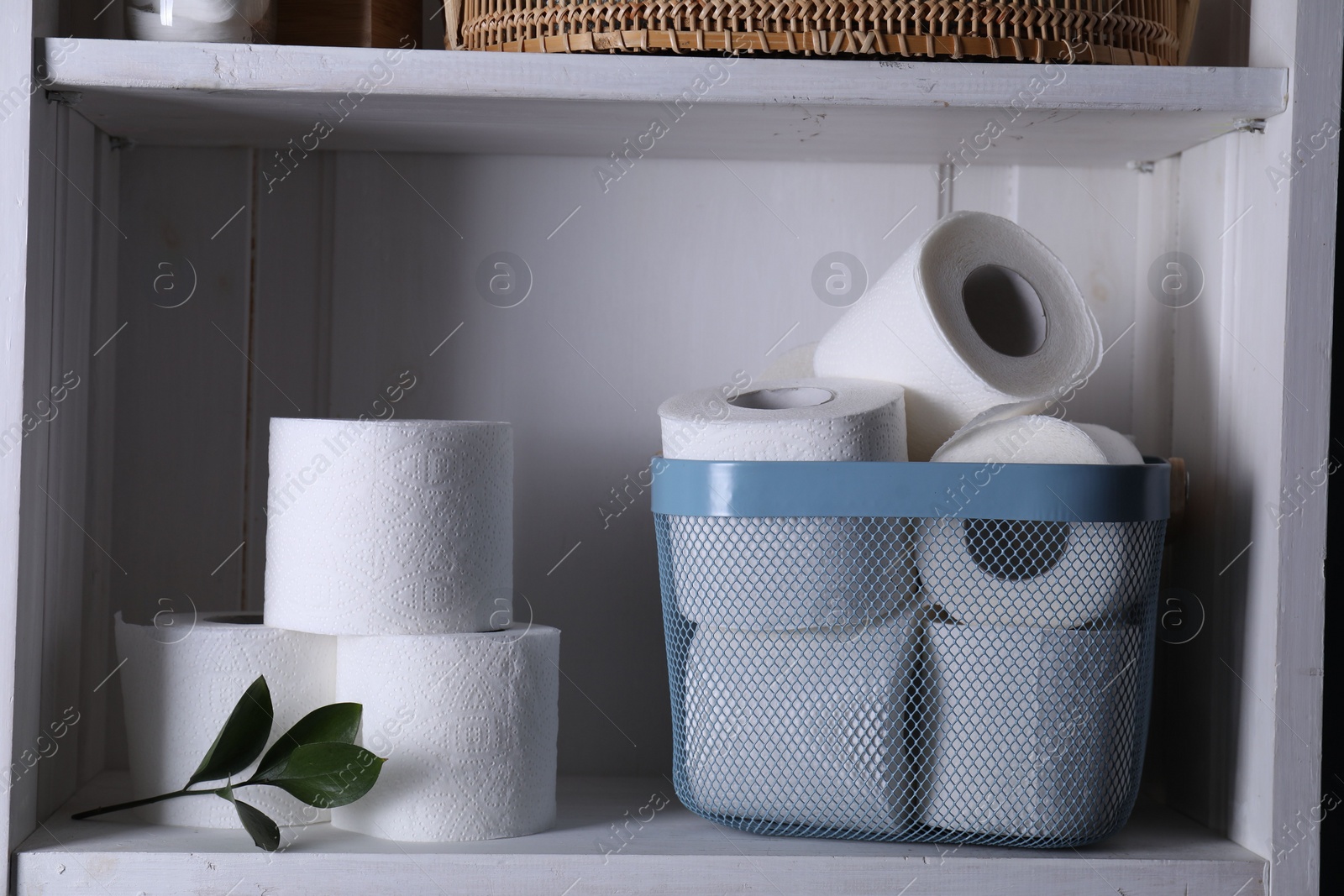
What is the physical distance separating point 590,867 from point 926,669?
0.20 metres

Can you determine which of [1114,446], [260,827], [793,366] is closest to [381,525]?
[260,827]

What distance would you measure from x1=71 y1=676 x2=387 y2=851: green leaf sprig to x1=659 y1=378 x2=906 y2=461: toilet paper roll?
219 mm

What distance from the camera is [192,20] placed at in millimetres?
581

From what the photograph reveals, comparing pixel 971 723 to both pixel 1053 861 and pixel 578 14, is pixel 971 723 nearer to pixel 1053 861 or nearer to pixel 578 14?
pixel 1053 861

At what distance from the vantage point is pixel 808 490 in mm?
550

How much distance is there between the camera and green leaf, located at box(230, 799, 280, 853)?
539 mm

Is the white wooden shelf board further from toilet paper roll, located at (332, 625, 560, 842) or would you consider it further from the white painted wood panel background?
the white painted wood panel background

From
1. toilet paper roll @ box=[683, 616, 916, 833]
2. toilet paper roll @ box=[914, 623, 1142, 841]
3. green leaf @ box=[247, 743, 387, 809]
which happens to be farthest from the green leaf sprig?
toilet paper roll @ box=[914, 623, 1142, 841]

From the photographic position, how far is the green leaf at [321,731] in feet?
1.86

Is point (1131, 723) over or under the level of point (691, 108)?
under

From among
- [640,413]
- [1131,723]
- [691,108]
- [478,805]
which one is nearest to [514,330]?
[640,413]

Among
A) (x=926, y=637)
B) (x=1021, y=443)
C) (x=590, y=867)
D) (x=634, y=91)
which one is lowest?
(x=590, y=867)

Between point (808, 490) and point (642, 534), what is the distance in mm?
232

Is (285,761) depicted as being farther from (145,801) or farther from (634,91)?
(634,91)
